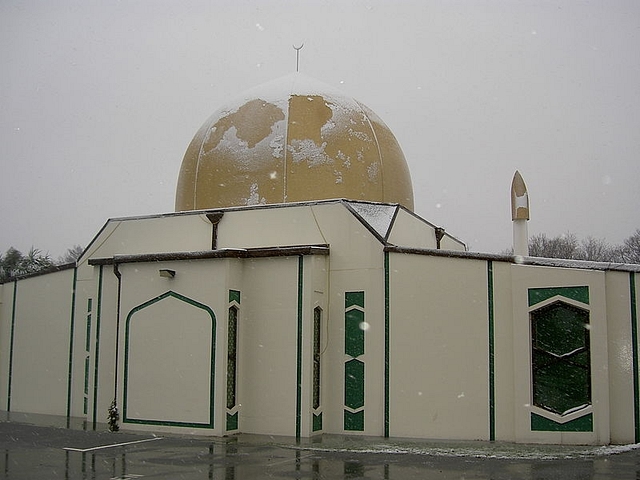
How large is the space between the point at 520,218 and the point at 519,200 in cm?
45

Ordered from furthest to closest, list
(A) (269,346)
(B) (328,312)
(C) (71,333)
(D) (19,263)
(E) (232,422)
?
(D) (19,263) → (C) (71,333) → (B) (328,312) → (A) (269,346) → (E) (232,422)

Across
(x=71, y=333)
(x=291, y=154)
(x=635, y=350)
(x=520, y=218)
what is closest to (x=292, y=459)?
(x=635, y=350)

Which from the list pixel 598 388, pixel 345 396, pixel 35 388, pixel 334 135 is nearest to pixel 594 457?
pixel 598 388

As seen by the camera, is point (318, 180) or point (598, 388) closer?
point (598, 388)

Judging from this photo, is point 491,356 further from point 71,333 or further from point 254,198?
point 71,333

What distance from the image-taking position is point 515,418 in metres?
11.9

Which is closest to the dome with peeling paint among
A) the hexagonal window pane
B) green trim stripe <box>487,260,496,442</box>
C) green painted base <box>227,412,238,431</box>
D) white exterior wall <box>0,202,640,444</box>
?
white exterior wall <box>0,202,640,444</box>

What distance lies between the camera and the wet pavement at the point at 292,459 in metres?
9.30

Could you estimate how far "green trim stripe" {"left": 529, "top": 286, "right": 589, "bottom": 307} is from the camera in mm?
11773

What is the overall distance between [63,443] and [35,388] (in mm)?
5549

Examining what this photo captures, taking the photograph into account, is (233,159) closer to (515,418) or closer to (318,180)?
(318,180)

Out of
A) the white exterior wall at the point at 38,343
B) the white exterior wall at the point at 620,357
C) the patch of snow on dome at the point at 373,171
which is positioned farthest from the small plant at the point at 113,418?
the white exterior wall at the point at 620,357

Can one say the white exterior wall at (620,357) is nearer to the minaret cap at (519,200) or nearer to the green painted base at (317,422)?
the green painted base at (317,422)

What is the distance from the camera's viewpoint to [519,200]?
17188 mm
